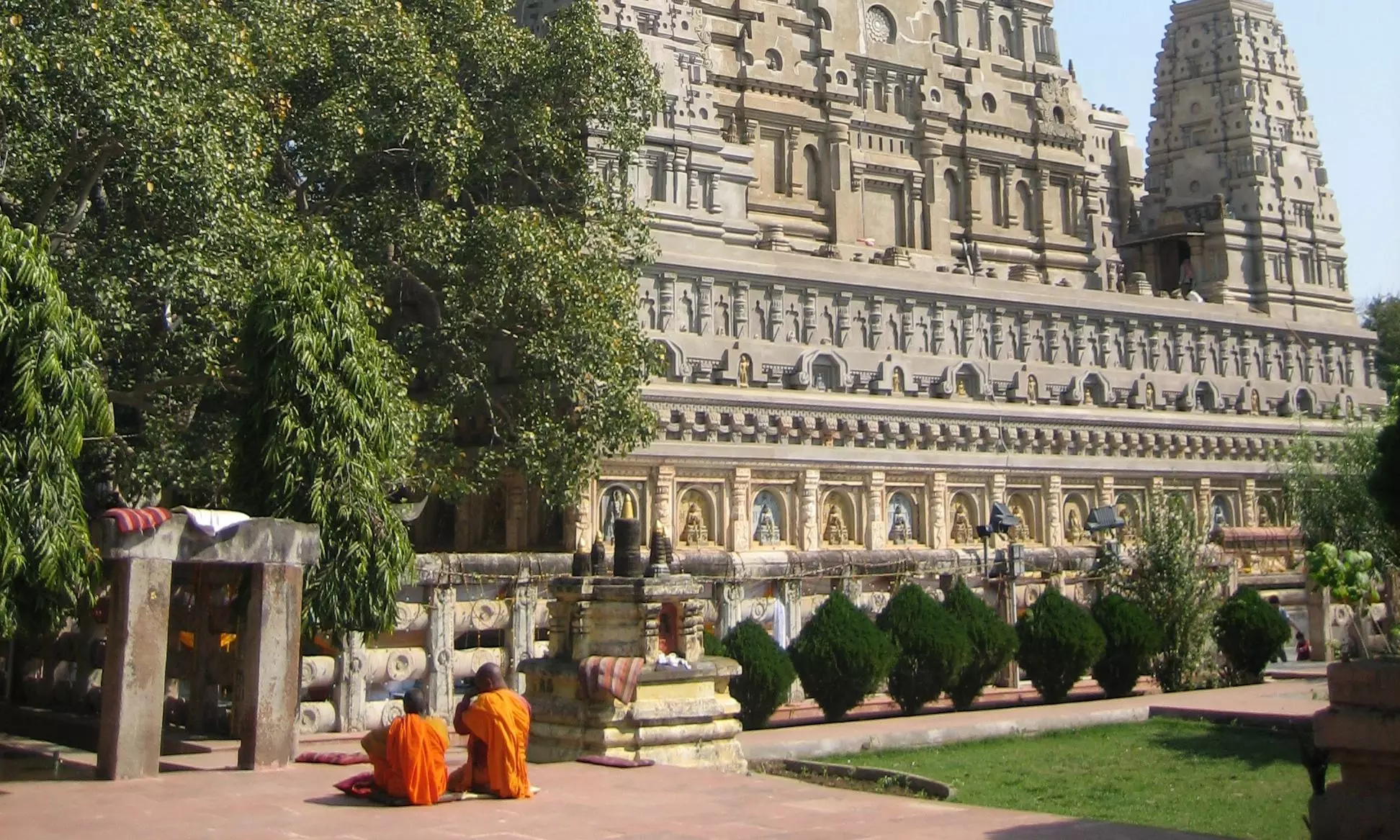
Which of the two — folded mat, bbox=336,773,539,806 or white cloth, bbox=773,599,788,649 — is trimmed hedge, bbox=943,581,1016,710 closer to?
white cloth, bbox=773,599,788,649

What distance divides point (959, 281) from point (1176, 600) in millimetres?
12430

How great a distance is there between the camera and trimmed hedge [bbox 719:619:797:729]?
723 inches

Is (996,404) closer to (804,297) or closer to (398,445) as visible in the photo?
(804,297)

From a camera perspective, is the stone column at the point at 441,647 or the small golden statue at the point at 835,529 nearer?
the stone column at the point at 441,647

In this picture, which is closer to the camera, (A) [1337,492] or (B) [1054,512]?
(A) [1337,492]

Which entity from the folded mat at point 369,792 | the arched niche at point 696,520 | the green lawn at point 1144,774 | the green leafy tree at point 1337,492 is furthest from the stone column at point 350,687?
the green leafy tree at point 1337,492

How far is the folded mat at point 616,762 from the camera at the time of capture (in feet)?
45.7

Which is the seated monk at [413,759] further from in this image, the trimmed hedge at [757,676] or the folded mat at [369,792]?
the trimmed hedge at [757,676]

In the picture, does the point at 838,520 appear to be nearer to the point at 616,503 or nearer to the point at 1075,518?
the point at 616,503

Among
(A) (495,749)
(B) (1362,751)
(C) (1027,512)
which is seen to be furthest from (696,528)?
(B) (1362,751)

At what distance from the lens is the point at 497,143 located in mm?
26422

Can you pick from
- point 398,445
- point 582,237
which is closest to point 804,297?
point 582,237

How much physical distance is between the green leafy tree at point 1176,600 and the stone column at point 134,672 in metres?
15.2

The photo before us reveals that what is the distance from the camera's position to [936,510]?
31578 mm
